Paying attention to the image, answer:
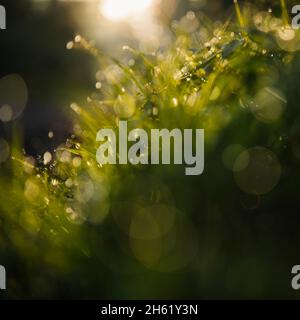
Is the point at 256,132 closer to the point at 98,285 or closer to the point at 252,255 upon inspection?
the point at 252,255

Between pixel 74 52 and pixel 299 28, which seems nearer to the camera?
pixel 299 28

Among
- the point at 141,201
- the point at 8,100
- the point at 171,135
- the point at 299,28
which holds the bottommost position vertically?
the point at 141,201

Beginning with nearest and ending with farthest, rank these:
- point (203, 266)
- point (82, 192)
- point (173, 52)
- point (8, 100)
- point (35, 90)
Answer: point (203, 266) → point (82, 192) → point (173, 52) → point (8, 100) → point (35, 90)

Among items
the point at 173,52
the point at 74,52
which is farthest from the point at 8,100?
the point at 173,52

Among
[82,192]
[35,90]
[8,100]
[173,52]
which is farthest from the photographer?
[35,90]

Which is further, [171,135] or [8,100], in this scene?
[8,100]

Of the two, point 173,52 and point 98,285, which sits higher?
point 173,52

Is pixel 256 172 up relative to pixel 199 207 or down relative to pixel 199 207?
up
